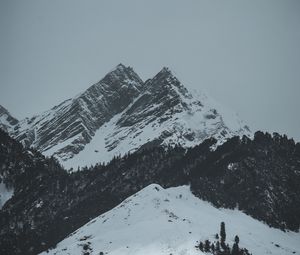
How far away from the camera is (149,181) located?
192 meters

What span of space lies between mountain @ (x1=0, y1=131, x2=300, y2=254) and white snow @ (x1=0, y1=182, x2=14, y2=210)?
6.96 feet

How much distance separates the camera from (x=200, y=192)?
16400 centimetres

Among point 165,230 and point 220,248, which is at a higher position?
point 165,230

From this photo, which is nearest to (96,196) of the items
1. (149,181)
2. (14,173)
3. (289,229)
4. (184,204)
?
(149,181)

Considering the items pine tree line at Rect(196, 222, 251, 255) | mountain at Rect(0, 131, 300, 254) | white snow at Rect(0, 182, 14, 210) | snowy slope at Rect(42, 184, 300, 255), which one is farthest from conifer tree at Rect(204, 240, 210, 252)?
white snow at Rect(0, 182, 14, 210)

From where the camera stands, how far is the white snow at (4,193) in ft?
596

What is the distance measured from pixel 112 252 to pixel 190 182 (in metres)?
72.2

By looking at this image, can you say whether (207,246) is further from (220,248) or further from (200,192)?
(200,192)

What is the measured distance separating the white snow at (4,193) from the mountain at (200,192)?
212 centimetres

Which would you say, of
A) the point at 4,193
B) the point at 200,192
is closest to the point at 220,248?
the point at 200,192

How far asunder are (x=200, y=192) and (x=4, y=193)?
8053 centimetres

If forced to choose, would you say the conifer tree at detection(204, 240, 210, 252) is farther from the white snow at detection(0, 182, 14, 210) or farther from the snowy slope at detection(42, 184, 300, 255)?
the white snow at detection(0, 182, 14, 210)

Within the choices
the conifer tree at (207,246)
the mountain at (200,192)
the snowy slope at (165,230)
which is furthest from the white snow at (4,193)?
the conifer tree at (207,246)

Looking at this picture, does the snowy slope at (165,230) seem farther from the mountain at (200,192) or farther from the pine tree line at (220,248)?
the mountain at (200,192)
